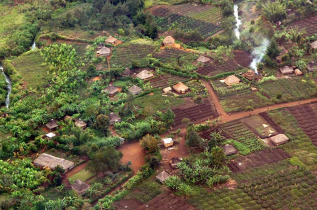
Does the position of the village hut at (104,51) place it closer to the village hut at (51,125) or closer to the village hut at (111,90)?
the village hut at (111,90)

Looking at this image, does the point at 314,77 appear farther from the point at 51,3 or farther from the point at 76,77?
the point at 51,3

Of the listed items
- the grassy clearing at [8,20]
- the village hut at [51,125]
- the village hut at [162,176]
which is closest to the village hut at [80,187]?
the village hut at [162,176]

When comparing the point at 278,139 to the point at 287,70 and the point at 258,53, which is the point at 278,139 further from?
the point at 258,53

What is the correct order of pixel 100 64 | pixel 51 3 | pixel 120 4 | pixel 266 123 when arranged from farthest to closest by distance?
pixel 51 3, pixel 120 4, pixel 100 64, pixel 266 123

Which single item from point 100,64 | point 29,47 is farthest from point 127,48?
point 29,47

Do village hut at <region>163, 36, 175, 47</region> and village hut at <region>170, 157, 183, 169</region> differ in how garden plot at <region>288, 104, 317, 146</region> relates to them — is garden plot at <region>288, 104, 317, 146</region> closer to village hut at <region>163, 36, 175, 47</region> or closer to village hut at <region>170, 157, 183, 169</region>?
village hut at <region>170, 157, 183, 169</region>

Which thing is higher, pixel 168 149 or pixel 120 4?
pixel 120 4

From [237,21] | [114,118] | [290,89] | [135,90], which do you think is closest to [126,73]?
[135,90]
